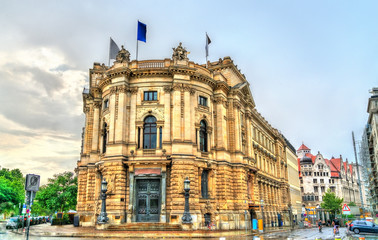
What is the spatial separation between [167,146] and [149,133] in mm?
2779

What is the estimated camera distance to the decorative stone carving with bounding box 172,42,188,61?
137ft

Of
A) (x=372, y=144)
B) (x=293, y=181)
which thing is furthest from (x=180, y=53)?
(x=372, y=144)

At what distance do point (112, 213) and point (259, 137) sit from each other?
34717 mm

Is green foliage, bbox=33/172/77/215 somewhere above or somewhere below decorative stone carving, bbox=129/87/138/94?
below

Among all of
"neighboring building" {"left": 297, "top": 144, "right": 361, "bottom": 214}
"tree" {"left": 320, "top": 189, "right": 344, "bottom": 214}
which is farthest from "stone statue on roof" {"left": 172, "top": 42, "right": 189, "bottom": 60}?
"neighboring building" {"left": 297, "top": 144, "right": 361, "bottom": 214}

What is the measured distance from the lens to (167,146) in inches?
1549

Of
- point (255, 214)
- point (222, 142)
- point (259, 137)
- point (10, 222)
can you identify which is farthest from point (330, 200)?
point (10, 222)

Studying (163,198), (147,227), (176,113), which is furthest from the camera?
(176,113)

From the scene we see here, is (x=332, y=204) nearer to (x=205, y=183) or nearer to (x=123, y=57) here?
(x=205, y=183)

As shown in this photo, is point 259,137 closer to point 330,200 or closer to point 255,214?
point 255,214

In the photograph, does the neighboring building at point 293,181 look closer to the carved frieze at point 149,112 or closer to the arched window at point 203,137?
the arched window at point 203,137

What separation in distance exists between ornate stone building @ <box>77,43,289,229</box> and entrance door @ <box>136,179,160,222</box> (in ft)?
0.34

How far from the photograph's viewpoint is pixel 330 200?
3903 inches

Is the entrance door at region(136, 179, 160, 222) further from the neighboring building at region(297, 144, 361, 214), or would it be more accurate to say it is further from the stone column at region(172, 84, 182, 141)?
the neighboring building at region(297, 144, 361, 214)
